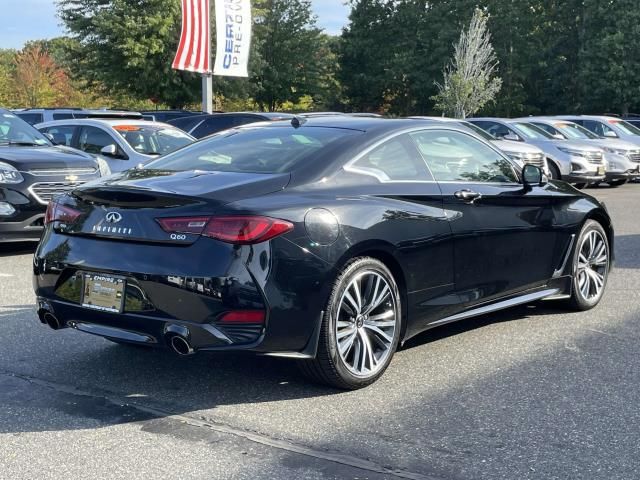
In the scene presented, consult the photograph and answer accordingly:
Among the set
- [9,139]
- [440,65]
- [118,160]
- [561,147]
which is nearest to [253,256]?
[9,139]

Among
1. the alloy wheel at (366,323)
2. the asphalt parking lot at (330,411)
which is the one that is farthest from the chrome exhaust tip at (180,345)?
the alloy wheel at (366,323)

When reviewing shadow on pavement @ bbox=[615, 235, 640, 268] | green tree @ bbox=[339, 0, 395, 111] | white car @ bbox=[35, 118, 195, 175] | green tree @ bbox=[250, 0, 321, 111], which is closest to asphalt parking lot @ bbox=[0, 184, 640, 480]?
shadow on pavement @ bbox=[615, 235, 640, 268]

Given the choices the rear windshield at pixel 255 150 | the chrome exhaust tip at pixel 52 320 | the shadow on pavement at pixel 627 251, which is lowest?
the shadow on pavement at pixel 627 251

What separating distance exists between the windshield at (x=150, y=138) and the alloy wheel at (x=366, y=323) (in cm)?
792

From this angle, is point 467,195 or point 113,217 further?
point 467,195

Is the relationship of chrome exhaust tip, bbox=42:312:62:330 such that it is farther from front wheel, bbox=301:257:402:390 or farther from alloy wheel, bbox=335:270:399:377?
alloy wheel, bbox=335:270:399:377

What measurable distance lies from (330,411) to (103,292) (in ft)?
4.39

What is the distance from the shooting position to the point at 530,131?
20.3m

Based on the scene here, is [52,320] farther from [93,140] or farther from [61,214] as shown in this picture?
[93,140]

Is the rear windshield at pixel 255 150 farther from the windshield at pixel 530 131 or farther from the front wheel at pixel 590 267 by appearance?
the windshield at pixel 530 131

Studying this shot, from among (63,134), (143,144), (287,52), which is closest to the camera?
(143,144)

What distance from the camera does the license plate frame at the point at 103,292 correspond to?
14.5ft

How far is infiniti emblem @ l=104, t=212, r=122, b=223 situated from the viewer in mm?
4504

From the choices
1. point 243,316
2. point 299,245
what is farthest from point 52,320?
point 299,245
